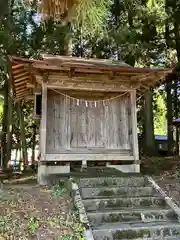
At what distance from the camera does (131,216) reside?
636 cm

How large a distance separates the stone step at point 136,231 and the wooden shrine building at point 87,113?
3.42 metres

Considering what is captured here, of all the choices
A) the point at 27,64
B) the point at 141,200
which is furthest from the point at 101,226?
the point at 27,64

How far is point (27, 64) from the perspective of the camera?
816 cm

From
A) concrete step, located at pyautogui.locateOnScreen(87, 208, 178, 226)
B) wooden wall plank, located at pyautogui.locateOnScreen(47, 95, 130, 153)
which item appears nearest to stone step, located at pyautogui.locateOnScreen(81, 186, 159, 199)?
concrete step, located at pyautogui.locateOnScreen(87, 208, 178, 226)

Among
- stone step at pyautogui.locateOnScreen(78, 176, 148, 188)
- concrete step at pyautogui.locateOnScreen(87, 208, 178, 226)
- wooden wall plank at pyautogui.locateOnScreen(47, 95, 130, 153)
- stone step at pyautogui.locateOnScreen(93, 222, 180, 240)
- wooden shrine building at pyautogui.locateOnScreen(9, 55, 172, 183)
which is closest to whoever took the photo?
stone step at pyautogui.locateOnScreen(93, 222, 180, 240)

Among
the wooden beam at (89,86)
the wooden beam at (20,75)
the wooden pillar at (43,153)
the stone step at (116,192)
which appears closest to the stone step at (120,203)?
the stone step at (116,192)

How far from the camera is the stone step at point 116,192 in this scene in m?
7.17

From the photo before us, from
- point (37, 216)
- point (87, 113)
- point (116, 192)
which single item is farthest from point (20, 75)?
point (37, 216)

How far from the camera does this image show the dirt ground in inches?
212

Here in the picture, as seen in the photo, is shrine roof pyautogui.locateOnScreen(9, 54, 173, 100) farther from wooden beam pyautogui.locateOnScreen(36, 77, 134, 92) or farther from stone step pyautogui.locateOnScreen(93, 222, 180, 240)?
stone step pyautogui.locateOnScreen(93, 222, 180, 240)

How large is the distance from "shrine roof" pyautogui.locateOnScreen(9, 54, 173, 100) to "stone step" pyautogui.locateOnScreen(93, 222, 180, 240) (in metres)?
4.18

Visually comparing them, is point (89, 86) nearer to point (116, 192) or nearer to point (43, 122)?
point (43, 122)

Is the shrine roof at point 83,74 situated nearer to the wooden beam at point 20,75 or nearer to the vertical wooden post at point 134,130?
the wooden beam at point 20,75

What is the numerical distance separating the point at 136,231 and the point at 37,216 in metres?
1.78
